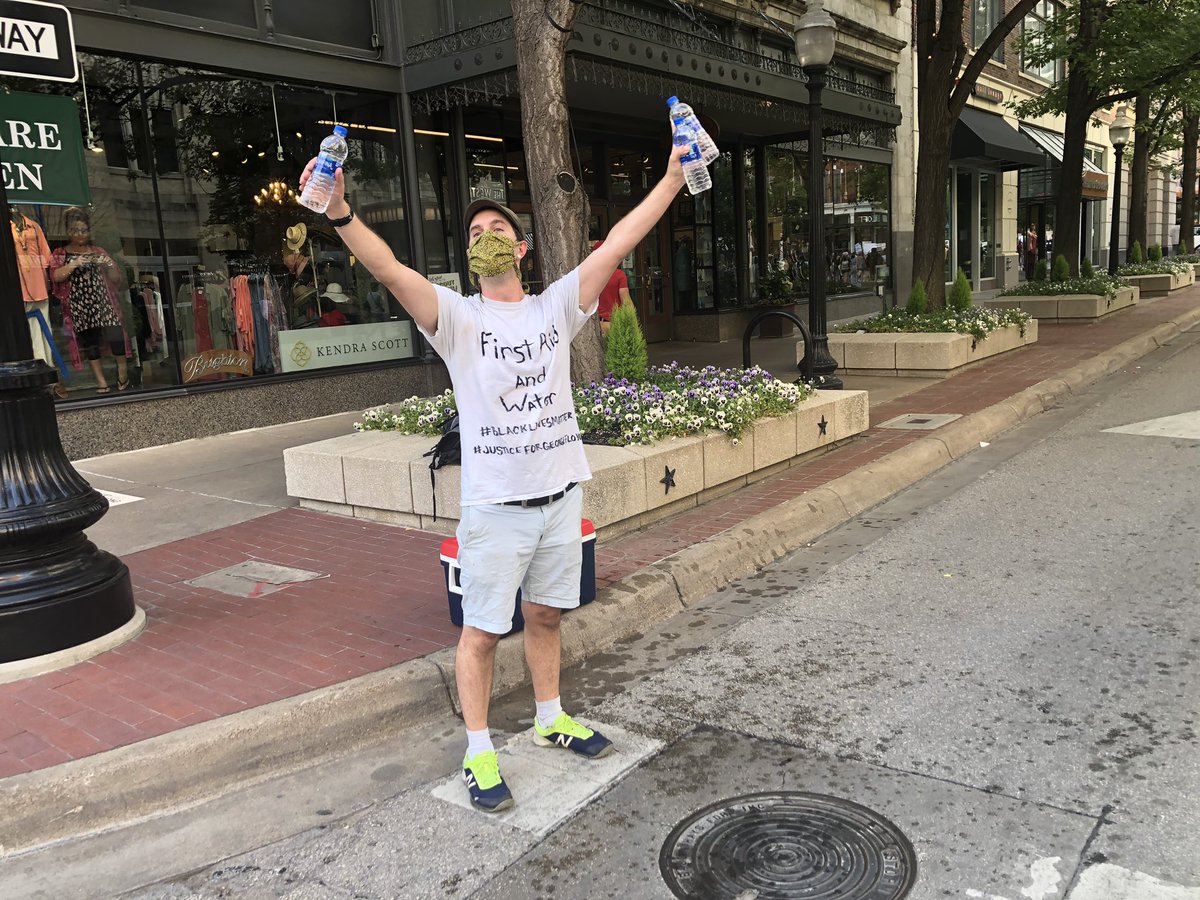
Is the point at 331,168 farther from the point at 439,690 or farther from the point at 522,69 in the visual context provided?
the point at 522,69

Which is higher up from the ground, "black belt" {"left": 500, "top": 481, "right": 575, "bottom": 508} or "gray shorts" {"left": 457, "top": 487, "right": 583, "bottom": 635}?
"black belt" {"left": 500, "top": 481, "right": 575, "bottom": 508}

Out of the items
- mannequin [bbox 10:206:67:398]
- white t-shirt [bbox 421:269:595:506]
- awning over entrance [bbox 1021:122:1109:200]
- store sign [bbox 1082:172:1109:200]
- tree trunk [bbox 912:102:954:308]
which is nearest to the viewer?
white t-shirt [bbox 421:269:595:506]

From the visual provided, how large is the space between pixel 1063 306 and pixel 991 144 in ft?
27.8

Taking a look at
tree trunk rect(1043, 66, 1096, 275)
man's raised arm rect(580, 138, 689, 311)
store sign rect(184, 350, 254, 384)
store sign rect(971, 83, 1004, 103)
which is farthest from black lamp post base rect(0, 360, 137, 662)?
store sign rect(971, 83, 1004, 103)

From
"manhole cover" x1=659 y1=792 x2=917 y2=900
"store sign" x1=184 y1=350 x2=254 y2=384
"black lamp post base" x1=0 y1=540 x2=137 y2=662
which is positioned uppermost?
"store sign" x1=184 y1=350 x2=254 y2=384

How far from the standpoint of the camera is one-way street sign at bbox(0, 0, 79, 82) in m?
4.26

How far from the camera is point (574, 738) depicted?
3.57 metres

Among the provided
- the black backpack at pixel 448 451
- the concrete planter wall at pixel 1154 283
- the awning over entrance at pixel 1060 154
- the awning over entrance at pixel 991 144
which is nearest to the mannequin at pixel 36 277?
the black backpack at pixel 448 451

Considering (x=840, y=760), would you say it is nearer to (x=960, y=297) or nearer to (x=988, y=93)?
(x=960, y=297)

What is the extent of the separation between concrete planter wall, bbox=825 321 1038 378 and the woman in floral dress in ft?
26.9

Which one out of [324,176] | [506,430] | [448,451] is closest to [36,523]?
[448,451]

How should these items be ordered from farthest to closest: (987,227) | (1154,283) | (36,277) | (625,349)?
(987,227), (1154,283), (36,277), (625,349)

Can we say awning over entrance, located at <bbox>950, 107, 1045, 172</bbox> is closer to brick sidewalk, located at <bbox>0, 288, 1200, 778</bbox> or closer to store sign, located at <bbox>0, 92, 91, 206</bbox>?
store sign, located at <bbox>0, 92, 91, 206</bbox>

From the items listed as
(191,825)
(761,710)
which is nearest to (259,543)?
(191,825)
